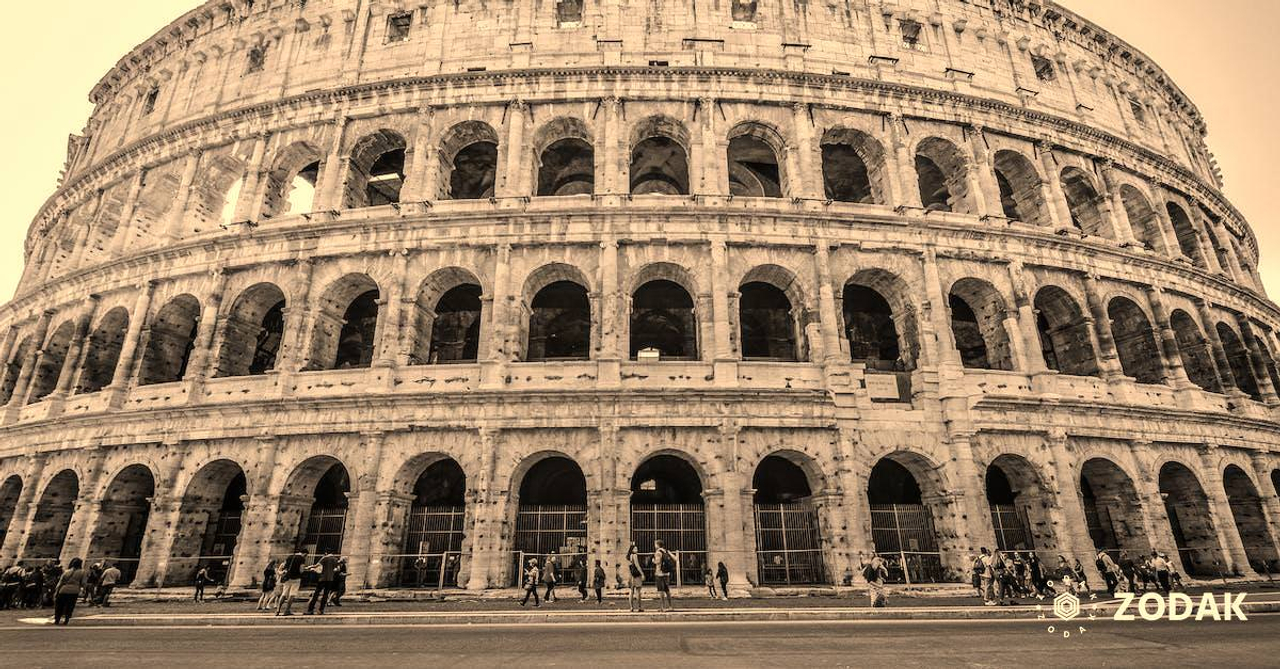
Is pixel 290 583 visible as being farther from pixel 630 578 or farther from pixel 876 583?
pixel 876 583

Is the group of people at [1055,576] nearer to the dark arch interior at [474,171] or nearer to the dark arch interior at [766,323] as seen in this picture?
the dark arch interior at [766,323]

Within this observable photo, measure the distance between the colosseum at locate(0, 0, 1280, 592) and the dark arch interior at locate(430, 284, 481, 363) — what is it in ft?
0.32

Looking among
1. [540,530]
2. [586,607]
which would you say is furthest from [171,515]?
[586,607]

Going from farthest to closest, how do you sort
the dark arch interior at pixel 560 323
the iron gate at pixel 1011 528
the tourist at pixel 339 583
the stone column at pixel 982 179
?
the dark arch interior at pixel 560 323, the stone column at pixel 982 179, the iron gate at pixel 1011 528, the tourist at pixel 339 583

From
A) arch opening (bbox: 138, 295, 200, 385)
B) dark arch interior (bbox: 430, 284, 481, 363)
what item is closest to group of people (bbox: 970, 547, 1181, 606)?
dark arch interior (bbox: 430, 284, 481, 363)

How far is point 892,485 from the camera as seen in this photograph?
666 inches

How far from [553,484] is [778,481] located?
6.62m

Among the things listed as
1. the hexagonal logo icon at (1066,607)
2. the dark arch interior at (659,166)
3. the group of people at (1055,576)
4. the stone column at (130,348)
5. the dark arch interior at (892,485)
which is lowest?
the hexagonal logo icon at (1066,607)

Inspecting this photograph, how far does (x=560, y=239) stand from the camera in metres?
16.0

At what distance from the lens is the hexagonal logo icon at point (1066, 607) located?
410 inches

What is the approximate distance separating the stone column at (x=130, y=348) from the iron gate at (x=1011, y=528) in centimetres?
2493

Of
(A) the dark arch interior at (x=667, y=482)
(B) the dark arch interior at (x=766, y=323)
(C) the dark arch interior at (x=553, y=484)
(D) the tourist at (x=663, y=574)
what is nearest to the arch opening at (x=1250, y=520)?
(B) the dark arch interior at (x=766, y=323)

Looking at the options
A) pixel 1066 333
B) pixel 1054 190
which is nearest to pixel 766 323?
pixel 1066 333

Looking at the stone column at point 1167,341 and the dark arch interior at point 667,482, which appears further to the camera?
the stone column at point 1167,341
